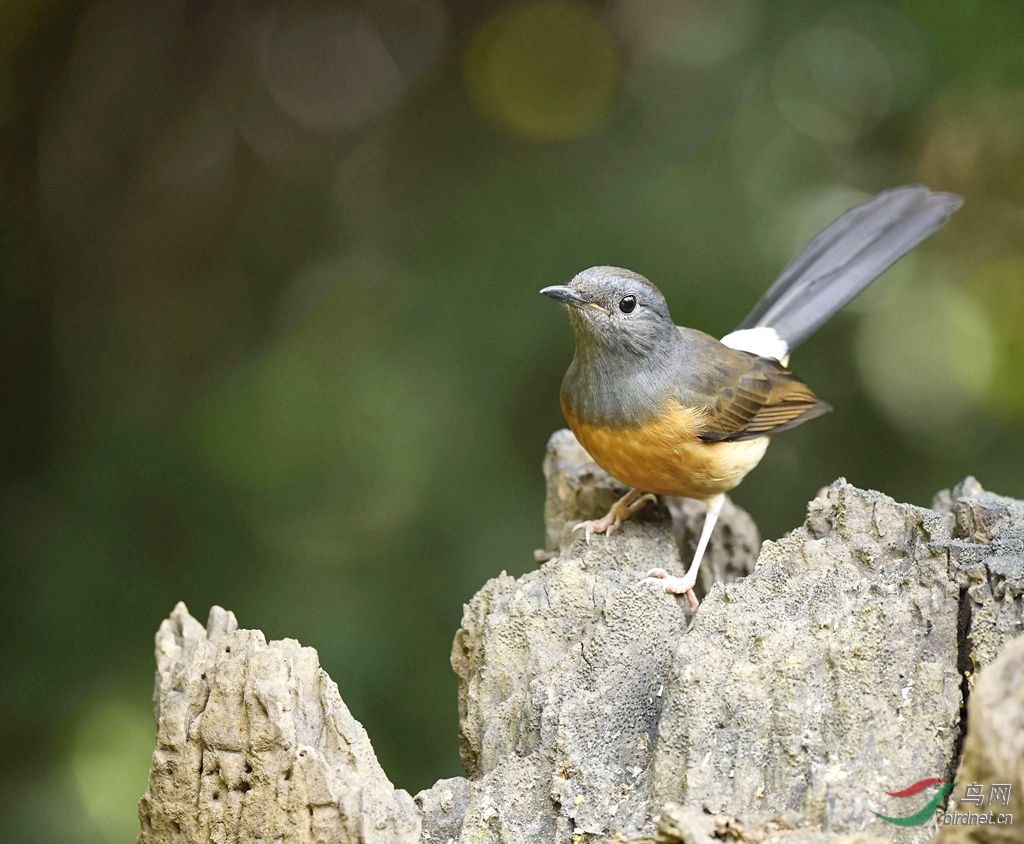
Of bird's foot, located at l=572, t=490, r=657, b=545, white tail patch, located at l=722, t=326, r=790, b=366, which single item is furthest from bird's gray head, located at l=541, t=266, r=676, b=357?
white tail patch, located at l=722, t=326, r=790, b=366

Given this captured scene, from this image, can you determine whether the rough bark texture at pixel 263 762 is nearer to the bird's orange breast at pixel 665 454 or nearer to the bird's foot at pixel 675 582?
the bird's foot at pixel 675 582

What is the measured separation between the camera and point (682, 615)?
310 cm

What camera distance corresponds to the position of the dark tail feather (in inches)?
187

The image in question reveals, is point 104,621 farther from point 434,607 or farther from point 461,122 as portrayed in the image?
point 461,122

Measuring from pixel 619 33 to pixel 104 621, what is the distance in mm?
3597

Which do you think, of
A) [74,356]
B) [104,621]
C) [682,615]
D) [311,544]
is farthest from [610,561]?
[74,356]

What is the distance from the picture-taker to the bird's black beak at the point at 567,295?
393 centimetres

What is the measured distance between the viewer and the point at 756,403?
437 cm

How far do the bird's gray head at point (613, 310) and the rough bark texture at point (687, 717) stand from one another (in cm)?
121

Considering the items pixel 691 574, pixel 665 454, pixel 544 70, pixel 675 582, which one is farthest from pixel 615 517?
pixel 544 70
